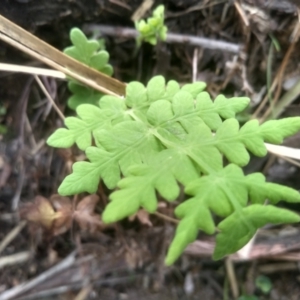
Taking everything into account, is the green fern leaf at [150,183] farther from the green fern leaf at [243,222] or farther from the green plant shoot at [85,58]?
the green plant shoot at [85,58]

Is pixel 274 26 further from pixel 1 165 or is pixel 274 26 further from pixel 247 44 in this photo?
pixel 1 165

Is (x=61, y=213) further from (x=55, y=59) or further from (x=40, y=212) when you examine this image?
(x=55, y=59)

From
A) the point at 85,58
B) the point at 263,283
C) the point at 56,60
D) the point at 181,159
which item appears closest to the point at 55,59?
the point at 56,60

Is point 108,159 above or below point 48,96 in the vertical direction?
above

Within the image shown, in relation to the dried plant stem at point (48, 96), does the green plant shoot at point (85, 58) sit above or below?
above

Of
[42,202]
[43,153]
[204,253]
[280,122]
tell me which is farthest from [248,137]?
[43,153]

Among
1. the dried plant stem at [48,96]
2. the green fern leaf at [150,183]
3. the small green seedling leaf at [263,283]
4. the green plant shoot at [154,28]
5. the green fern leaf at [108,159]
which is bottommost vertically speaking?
the small green seedling leaf at [263,283]

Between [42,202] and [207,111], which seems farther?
[42,202]

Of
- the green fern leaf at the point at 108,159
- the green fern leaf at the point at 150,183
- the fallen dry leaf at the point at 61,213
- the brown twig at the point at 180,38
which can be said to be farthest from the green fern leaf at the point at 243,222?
the brown twig at the point at 180,38
